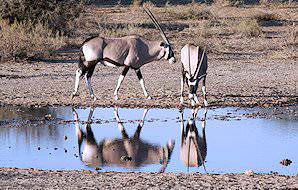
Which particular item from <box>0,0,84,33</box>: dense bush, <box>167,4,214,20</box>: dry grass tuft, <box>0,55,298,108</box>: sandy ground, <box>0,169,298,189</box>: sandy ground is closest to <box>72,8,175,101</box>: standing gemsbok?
<box>0,55,298,108</box>: sandy ground

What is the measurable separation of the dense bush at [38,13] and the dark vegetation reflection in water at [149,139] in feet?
36.1

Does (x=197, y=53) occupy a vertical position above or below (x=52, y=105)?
above

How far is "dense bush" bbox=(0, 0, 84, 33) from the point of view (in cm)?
2552

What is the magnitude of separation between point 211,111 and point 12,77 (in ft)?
19.4

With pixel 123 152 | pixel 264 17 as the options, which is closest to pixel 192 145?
pixel 123 152

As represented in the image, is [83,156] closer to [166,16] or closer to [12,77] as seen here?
[12,77]

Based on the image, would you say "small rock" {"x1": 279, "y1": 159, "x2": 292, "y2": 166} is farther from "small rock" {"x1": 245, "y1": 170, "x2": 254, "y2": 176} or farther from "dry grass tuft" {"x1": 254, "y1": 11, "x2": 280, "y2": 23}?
"dry grass tuft" {"x1": 254, "y1": 11, "x2": 280, "y2": 23}

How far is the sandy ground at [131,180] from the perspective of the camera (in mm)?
8875

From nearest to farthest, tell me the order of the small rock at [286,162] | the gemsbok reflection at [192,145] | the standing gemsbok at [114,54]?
the small rock at [286,162] → the gemsbok reflection at [192,145] → the standing gemsbok at [114,54]

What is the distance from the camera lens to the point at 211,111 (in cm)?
1451

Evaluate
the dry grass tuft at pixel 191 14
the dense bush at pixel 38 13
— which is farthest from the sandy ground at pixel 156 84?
the dry grass tuft at pixel 191 14

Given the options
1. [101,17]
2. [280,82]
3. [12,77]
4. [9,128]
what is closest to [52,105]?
[9,128]

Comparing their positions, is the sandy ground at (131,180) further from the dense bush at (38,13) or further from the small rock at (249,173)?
the dense bush at (38,13)

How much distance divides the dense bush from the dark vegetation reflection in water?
1100cm
